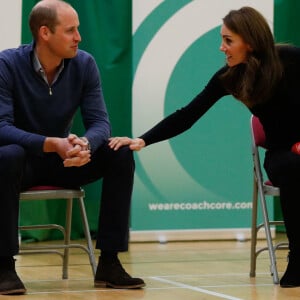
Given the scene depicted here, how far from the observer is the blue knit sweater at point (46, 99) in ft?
12.2

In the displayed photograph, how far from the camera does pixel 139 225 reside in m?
5.88

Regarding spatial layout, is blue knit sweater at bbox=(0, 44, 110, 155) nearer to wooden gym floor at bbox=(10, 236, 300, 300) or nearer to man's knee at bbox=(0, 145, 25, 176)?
man's knee at bbox=(0, 145, 25, 176)

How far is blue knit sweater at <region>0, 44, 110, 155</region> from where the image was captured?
3.73m

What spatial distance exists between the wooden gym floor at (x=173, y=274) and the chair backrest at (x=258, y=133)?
658 millimetres

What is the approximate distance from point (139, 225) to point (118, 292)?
7.61 ft

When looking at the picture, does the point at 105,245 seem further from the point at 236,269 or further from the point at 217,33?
the point at 217,33

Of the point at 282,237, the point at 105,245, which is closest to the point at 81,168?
the point at 105,245

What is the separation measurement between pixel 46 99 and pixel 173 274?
1151mm

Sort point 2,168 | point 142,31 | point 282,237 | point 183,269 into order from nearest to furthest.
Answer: point 2,168, point 183,269, point 142,31, point 282,237

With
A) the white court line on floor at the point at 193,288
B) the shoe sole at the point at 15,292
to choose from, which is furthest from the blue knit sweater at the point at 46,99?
the white court line on floor at the point at 193,288

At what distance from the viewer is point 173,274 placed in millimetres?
4324

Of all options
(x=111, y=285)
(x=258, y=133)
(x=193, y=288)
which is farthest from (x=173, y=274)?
(x=258, y=133)

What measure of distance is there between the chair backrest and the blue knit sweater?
76 centimetres

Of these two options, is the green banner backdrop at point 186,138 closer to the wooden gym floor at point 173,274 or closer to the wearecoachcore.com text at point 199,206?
the wearecoachcore.com text at point 199,206
